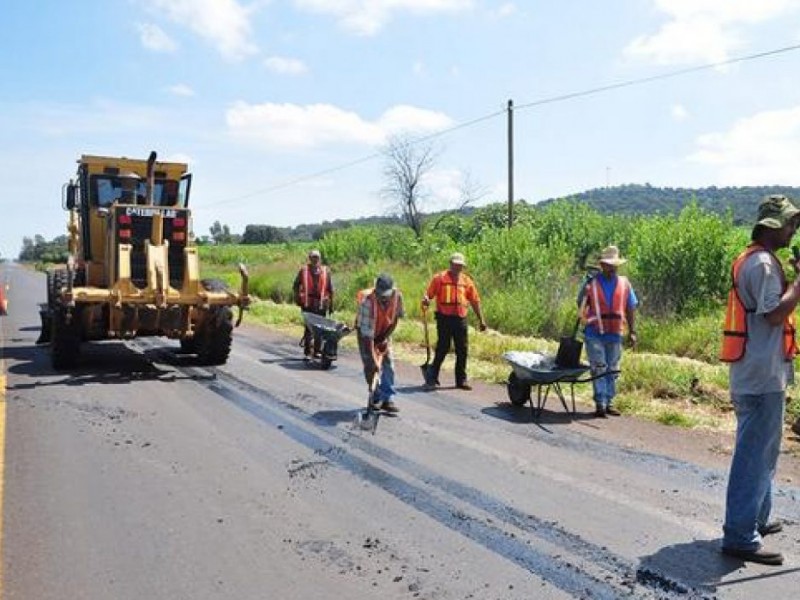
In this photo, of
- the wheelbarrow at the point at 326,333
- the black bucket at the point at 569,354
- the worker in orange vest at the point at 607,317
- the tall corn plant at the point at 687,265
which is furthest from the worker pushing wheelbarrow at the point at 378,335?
the tall corn plant at the point at 687,265

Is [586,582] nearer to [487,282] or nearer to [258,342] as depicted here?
[258,342]

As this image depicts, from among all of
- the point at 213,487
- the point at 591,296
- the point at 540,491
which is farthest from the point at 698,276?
the point at 213,487

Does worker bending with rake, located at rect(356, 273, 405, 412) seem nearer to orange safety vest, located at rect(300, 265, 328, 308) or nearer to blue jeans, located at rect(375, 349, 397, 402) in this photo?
blue jeans, located at rect(375, 349, 397, 402)

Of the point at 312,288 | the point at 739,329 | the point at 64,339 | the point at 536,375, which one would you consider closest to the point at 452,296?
the point at 536,375

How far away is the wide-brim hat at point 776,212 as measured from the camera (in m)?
4.91

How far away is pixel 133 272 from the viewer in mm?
12703

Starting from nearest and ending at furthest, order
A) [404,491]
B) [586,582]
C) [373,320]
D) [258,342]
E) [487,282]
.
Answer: [586,582] → [404,491] → [373,320] → [258,342] → [487,282]

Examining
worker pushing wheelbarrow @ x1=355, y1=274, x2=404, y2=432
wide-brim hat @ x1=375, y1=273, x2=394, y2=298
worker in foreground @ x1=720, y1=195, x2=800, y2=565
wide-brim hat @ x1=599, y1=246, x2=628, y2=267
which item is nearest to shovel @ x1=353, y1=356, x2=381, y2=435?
worker pushing wheelbarrow @ x1=355, y1=274, x2=404, y2=432

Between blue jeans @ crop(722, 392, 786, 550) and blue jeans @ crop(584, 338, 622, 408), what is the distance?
14.4 feet

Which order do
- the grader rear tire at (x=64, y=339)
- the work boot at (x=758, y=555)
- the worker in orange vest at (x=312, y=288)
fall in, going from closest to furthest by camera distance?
the work boot at (x=758, y=555), the grader rear tire at (x=64, y=339), the worker in orange vest at (x=312, y=288)

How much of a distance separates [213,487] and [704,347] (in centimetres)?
1064

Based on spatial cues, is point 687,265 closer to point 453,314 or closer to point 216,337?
point 453,314

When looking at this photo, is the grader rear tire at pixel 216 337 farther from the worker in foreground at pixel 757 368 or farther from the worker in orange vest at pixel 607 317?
the worker in foreground at pixel 757 368

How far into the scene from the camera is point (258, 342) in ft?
56.7
